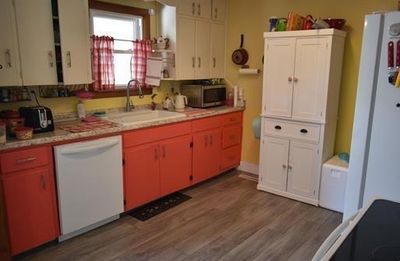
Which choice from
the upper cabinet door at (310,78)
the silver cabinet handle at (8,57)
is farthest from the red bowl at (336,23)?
the silver cabinet handle at (8,57)

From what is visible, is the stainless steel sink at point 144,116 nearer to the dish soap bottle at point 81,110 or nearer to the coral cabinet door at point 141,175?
the dish soap bottle at point 81,110

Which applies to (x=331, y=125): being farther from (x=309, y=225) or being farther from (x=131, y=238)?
(x=131, y=238)

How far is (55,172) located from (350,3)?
3.22 meters

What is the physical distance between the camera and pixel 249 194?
360 cm

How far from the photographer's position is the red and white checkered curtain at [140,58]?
3.48 metres

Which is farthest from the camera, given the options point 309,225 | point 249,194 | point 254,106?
point 254,106

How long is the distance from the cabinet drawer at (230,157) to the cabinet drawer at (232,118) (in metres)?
0.36

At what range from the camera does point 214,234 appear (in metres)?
2.77

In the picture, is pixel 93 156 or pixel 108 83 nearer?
pixel 93 156

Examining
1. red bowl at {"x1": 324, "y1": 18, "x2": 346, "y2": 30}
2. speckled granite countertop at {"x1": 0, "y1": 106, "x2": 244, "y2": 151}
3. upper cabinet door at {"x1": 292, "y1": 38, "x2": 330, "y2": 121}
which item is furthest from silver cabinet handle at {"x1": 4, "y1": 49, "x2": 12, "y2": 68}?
red bowl at {"x1": 324, "y1": 18, "x2": 346, "y2": 30}

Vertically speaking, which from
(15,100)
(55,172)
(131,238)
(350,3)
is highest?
(350,3)

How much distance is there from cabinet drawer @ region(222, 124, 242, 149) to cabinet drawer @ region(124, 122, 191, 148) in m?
0.70

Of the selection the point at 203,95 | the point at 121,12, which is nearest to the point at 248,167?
the point at 203,95

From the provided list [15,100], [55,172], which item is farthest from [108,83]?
[55,172]
